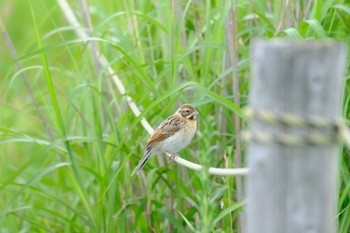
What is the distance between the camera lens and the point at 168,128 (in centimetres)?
559

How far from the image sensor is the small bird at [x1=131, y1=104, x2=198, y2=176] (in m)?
5.24

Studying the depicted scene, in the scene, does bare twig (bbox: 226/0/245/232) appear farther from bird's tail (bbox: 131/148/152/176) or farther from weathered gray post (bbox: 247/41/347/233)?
weathered gray post (bbox: 247/41/347/233)

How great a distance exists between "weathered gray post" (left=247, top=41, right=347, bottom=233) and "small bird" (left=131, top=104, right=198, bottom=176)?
8.89 feet

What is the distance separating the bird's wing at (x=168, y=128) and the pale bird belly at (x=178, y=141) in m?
0.04

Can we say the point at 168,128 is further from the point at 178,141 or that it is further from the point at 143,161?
the point at 143,161

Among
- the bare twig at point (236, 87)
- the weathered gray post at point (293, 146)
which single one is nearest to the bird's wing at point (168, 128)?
the bare twig at point (236, 87)

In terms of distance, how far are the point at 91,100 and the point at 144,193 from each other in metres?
0.86

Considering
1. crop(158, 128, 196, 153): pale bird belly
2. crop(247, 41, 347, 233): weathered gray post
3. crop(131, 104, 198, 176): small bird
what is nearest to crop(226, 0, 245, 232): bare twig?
crop(131, 104, 198, 176): small bird

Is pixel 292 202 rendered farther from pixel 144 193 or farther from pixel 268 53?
pixel 144 193

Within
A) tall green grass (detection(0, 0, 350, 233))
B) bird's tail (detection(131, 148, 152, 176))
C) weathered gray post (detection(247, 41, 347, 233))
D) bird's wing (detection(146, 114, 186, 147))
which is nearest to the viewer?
weathered gray post (detection(247, 41, 347, 233))

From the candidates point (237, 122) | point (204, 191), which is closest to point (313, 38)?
point (237, 122)

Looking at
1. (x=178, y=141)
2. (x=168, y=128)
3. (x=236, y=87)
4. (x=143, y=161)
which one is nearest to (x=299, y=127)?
(x=236, y=87)

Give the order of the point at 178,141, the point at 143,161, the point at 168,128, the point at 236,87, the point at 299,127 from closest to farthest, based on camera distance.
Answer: the point at 299,127 < the point at 236,87 < the point at 143,161 < the point at 178,141 < the point at 168,128

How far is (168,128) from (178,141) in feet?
0.60
